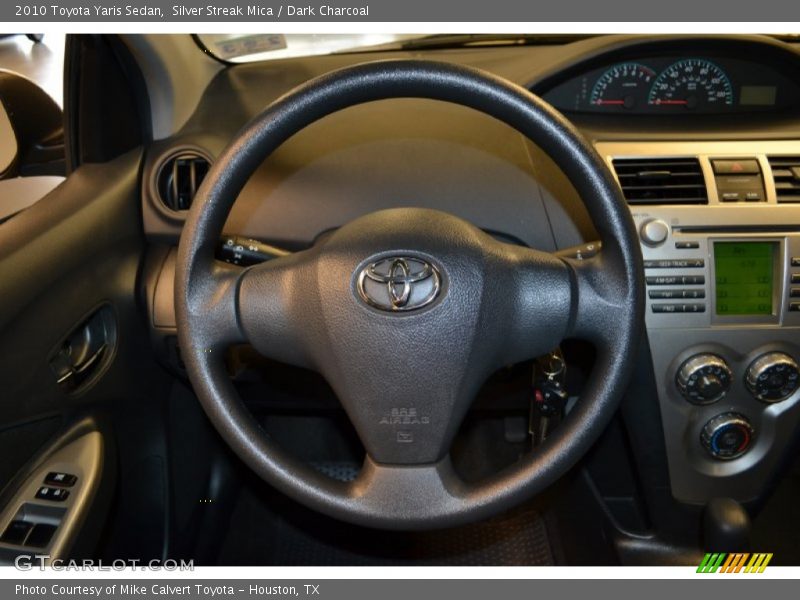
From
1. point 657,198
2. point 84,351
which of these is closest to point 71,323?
point 84,351

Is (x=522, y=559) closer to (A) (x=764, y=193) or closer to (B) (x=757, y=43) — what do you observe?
(A) (x=764, y=193)

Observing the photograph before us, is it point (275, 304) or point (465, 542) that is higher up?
point (275, 304)

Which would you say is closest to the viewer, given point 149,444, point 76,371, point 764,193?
point 76,371

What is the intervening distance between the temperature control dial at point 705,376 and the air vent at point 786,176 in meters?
0.30

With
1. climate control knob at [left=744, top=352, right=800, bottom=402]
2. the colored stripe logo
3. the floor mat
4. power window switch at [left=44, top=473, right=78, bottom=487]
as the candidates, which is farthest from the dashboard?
the floor mat

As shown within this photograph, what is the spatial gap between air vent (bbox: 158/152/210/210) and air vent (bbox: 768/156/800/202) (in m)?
0.98

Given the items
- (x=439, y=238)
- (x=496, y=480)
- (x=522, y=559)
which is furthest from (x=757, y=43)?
(x=522, y=559)

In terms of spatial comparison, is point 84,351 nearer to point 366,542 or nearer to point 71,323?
point 71,323

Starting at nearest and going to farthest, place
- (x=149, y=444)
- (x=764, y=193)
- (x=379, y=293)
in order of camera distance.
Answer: (x=379, y=293) → (x=764, y=193) → (x=149, y=444)

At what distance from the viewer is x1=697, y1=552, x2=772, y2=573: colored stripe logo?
1.50 m

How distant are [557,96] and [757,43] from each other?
359 mm

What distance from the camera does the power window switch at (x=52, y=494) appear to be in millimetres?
1187

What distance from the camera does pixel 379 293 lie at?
954 millimetres

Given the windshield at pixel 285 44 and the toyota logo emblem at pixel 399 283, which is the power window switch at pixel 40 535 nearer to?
the toyota logo emblem at pixel 399 283
